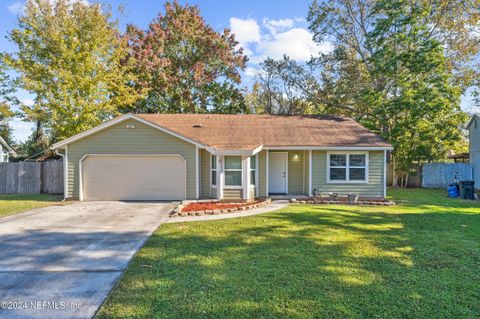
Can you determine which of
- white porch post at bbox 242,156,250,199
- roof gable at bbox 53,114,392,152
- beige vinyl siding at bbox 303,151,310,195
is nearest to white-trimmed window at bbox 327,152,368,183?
roof gable at bbox 53,114,392,152

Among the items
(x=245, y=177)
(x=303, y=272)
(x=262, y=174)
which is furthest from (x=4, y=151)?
(x=303, y=272)

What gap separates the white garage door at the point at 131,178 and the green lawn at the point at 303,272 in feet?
16.0

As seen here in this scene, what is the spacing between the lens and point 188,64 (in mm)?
23828

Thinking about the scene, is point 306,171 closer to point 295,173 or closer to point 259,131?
point 295,173

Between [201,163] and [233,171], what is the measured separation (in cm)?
170

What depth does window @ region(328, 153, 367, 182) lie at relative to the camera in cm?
1288

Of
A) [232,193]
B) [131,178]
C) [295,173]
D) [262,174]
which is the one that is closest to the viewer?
[232,193]

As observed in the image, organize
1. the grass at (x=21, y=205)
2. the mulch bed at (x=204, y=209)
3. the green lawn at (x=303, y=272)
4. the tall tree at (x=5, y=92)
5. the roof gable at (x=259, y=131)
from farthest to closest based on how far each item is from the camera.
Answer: the tall tree at (x=5, y=92)
the roof gable at (x=259, y=131)
the grass at (x=21, y=205)
the mulch bed at (x=204, y=209)
the green lawn at (x=303, y=272)

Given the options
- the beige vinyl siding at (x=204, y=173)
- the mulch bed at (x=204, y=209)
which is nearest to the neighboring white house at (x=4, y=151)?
the beige vinyl siding at (x=204, y=173)

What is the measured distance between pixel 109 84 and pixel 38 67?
151 inches

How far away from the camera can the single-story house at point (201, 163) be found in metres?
12.0

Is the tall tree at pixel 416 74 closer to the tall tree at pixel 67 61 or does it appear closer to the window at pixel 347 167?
the window at pixel 347 167

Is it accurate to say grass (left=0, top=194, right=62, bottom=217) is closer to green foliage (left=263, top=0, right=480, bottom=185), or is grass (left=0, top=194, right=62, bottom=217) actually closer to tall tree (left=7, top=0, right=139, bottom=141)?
tall tree (left=7, top=0, right=139, bottom=141)

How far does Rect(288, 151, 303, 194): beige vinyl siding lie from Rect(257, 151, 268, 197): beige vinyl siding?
1.50m
